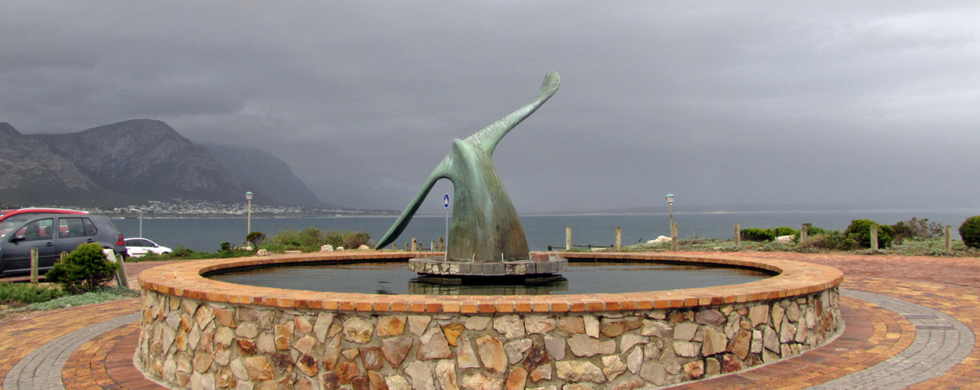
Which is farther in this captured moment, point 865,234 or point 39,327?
point 865,234

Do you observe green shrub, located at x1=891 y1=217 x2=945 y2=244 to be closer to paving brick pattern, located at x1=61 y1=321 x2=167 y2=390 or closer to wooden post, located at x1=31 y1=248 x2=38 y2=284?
paving brick pattern, located at x1=61 y1=321 x2=167 y2=390


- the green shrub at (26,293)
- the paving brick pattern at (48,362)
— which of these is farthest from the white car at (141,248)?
the paving brick pattern at (48,362)

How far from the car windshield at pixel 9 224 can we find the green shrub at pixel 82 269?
10.4 feet

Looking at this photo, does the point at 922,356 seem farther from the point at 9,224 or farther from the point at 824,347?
the point at 9,224

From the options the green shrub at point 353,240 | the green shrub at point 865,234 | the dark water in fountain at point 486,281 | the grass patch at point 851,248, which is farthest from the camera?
the green shrub at point 353,240

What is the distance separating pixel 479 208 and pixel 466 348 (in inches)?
119

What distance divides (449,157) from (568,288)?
2.29 meters

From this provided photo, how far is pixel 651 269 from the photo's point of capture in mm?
9039

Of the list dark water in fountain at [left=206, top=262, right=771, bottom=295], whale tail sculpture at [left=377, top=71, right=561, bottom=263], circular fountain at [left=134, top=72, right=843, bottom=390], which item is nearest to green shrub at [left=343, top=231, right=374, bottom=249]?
dark water in fountain at [left=206, top=262, right=771, bottom=295]

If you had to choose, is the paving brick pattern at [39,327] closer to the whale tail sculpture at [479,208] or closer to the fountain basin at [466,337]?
the fountain basin at [466,337]

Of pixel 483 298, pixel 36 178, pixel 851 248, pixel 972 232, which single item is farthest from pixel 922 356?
pixel 36 178

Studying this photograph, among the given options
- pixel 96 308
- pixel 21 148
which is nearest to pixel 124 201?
pixel 21 148

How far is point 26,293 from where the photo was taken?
31.9 feet

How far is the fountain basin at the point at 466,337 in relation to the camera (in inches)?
162
